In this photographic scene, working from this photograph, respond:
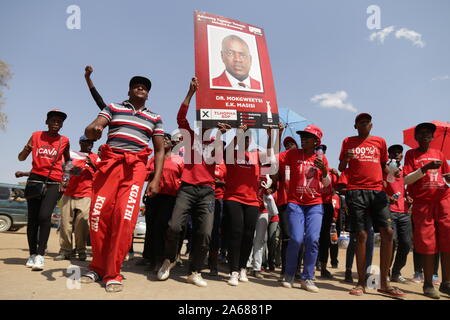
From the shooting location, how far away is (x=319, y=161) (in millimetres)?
4195

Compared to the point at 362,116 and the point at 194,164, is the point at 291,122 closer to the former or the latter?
the point at 362,116

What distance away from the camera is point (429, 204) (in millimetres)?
4367

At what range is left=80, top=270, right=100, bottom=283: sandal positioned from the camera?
3.20 m

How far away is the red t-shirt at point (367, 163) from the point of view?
4.09 m

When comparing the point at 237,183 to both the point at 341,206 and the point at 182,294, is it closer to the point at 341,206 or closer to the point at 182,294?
the point at 182,294

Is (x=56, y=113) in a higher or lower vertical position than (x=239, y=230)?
higher

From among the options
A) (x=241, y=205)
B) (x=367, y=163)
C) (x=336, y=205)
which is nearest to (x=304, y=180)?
(x=367, y=163)

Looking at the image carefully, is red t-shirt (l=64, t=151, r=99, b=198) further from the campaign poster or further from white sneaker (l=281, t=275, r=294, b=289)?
white sneaker (l=281, t=275, r=294, b=289)

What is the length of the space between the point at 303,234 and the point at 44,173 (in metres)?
3.85

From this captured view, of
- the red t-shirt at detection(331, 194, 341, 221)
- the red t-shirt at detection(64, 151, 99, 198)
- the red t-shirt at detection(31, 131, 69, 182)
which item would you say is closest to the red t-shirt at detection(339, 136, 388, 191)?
the red t-shirt at detection(331, 194, 341, 221)

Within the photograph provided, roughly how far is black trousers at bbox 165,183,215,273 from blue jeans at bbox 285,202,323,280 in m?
1.15

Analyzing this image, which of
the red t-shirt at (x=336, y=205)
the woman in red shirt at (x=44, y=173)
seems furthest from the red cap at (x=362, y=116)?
the woman in red shirt at (x=44, y=173)

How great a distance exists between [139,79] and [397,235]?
5545 millimetres
